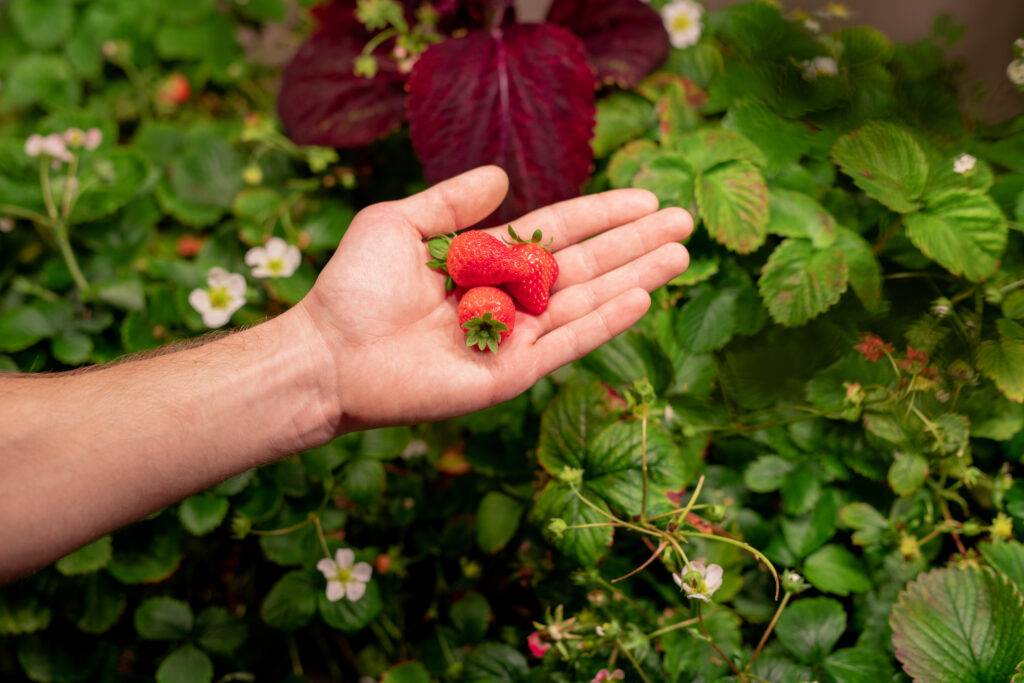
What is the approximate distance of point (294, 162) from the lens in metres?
1.70

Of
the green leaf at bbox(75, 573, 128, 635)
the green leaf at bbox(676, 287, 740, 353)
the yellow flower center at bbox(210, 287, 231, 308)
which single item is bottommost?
the green leaf at bbox(75, 573, 128, 635)

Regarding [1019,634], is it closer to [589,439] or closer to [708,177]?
[589,439]

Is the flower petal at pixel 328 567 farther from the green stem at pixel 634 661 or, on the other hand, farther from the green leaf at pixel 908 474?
the green leaf at pixel 908 474

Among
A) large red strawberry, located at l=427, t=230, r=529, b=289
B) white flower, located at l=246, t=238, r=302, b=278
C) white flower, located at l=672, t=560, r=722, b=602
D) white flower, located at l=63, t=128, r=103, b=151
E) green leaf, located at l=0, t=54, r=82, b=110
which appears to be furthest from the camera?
green leaf, located at l=0, t=54, r=82, b=110

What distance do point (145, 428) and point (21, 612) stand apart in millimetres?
561

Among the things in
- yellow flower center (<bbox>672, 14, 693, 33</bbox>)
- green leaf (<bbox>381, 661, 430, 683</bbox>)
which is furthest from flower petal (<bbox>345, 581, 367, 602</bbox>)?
yellow flower center (<bbox>672, 14, 693, 33</bbox>)

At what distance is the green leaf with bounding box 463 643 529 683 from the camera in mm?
1128

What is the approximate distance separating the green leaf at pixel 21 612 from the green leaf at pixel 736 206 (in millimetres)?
1389

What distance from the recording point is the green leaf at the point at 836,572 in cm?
115

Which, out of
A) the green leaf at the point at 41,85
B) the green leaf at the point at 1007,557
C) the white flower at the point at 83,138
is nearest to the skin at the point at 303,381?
the green leaf at the point at 1007,557

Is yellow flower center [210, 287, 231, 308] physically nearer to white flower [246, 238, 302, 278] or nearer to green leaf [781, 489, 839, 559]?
white flower [246, 238, 302, 278]

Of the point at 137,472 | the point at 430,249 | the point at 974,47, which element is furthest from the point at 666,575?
the point at 974,47

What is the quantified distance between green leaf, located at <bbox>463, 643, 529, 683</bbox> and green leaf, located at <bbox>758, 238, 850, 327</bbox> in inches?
28.3

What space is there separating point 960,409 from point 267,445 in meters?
1.14
